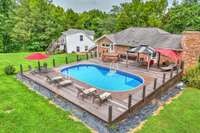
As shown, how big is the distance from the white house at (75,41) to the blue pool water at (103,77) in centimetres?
1193

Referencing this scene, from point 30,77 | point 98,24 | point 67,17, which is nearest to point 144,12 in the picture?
point 98,24

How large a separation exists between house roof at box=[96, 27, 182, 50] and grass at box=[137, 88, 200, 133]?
736cm

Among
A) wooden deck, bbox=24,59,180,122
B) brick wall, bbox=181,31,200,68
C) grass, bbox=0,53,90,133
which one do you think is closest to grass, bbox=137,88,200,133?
wooden deck, bbox=24,59,180,122

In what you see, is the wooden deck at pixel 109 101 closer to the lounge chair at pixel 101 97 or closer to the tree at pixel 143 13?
the lounge chair at pixel 101 97

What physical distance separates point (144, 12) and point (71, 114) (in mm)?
31363

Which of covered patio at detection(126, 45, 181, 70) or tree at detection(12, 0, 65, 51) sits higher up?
tree at detection(12, 0, 65, 51)

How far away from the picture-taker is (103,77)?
54.0 ft

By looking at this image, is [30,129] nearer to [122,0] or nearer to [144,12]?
[144,12]

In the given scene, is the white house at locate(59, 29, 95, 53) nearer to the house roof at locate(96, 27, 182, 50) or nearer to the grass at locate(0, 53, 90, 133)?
the house roof at locate(96, 27, 182, 50)

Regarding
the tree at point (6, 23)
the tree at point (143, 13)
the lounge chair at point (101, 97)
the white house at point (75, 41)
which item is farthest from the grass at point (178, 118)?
the tree at point (6, 23)

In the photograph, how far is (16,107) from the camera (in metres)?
10.3

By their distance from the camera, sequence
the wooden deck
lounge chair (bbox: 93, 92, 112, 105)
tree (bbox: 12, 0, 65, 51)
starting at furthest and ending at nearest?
tree (bbox: 12, 0, 65, 51), lounge chair (bbox: 93, 92, 112, 105), the wooden deck

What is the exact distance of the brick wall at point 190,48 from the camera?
1492 cm

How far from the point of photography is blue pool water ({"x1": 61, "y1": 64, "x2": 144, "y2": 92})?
14.1 metres
